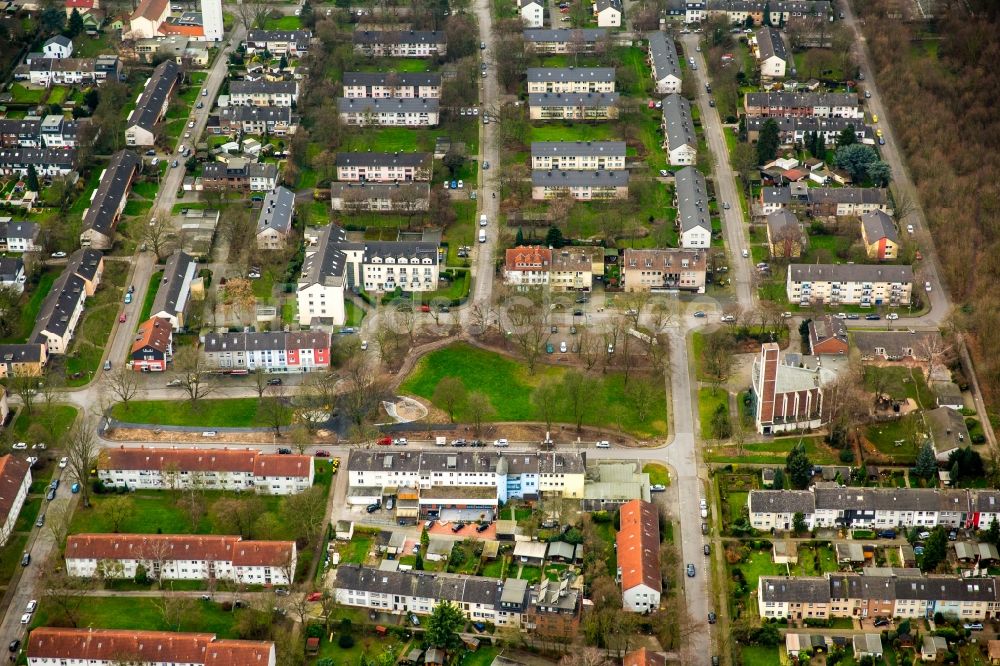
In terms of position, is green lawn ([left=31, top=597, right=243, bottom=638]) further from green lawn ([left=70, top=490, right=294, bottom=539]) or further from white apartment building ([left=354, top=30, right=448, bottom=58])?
white apartment building ([left=354, top=30, right=448, bottom=58])

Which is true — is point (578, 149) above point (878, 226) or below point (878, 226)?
Answer: above

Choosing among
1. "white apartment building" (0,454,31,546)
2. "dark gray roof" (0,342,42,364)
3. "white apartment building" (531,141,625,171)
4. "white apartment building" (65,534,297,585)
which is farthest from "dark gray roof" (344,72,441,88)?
"white apartment building" (65,534,297,585)

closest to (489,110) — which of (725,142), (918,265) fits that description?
(725,142)

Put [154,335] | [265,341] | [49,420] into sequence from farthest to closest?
[154,335], [265,341], [49,420]

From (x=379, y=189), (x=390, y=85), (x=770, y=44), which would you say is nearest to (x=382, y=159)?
(x=379, y=189)

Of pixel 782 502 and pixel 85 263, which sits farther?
pixel 85 263

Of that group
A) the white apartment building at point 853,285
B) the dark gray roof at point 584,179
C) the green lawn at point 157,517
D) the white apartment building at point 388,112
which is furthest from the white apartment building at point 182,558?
the white apartment building at point 388,112

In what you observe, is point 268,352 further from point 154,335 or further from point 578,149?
point 578,149
